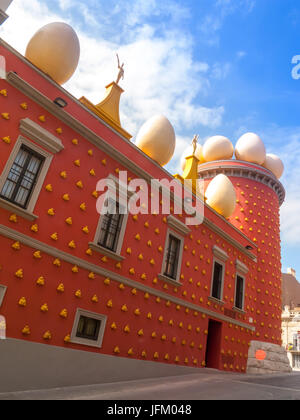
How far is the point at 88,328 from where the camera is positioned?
8672 millimetres

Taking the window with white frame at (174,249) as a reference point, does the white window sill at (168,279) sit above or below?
below

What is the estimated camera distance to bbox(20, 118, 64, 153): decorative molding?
318 inches

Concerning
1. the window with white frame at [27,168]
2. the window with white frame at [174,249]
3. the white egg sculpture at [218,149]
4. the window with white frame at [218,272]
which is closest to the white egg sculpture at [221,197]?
A: the window with white frame at [218,272]

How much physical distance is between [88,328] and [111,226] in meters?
2.98

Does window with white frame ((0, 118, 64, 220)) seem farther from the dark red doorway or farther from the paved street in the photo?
the dark red doorway

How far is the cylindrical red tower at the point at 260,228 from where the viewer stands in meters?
17.1

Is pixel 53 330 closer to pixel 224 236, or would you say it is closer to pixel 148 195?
pixel 148 195

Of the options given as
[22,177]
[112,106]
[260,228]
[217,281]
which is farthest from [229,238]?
[22,177]

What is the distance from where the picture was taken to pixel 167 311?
36.4ft

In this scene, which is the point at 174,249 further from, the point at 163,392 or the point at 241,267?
the point at 241,267

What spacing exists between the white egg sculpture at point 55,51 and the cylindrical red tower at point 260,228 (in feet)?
39.0

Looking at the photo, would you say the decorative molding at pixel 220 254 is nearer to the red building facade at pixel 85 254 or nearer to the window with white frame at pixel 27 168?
the red building facade at pixel 85 254

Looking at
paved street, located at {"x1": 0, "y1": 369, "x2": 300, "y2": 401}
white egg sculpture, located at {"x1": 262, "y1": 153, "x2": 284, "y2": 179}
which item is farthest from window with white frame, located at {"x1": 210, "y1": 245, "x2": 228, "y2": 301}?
→ white egg sculpture, located at {"x1": 262, "y1": 153, "x2": 284, "y2": 179}
